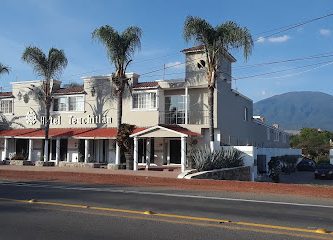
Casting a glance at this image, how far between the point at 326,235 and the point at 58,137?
30.2 meters

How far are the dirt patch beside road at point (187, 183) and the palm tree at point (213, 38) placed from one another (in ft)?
24.4

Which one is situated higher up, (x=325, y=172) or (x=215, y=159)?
(x=215, y=159)

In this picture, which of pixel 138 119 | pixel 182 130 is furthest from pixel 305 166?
pixel 138 119

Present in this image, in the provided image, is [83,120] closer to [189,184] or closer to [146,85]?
[146,85]

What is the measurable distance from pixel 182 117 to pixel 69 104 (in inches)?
402

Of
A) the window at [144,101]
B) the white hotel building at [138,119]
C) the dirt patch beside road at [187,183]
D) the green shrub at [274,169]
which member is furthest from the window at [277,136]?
the dirt patch beside road at [187,183]

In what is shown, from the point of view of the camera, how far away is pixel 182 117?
1350 inches

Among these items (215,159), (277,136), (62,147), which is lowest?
(215,159)

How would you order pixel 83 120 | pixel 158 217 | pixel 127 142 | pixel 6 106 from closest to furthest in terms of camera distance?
pixel 158 217
pixel 127 142
pixel 83 120
pixel 6 106

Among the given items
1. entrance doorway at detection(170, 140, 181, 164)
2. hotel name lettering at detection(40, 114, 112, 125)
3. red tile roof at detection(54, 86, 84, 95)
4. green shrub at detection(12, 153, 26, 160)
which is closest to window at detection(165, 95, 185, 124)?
entrance doorway at detection(170, 140, 181, 164)

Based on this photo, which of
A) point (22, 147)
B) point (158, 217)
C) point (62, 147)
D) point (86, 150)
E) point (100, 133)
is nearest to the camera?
point (158, 217)

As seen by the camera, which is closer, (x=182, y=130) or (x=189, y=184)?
(x=189, y=184)

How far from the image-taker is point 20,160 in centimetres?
3784

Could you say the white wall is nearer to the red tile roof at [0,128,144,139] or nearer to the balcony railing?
the balcony railing
